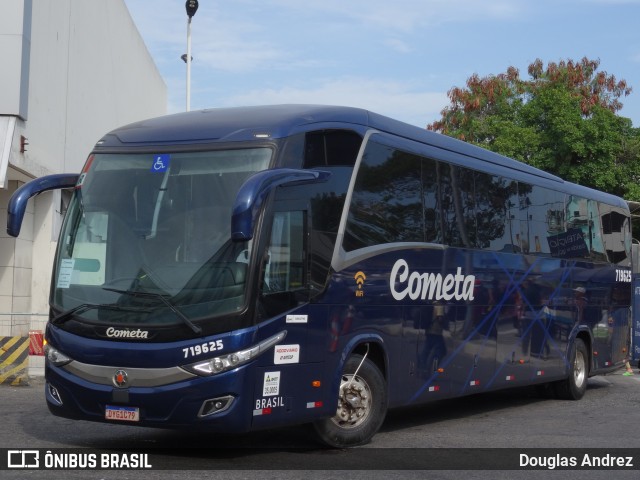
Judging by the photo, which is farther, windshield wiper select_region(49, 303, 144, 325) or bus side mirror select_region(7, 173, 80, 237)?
bus side mirror select_region(7, 173, 80, 237)

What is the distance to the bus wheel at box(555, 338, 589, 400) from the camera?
1659 cm

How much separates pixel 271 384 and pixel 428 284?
3.37 meters

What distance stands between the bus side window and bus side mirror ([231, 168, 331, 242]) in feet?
1.12

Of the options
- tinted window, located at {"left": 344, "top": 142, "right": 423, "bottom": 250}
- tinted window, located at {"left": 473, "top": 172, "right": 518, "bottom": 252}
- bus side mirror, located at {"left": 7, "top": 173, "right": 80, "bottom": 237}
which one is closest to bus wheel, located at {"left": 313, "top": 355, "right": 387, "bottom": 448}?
tinted window, located at {"left": 344, "top": 142, "right": 423, "bottom": 250}

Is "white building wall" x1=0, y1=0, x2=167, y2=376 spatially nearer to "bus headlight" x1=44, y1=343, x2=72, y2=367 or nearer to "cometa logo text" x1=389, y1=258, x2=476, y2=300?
"bus headlight" x1=44, y1=343, x2=72, y2=367

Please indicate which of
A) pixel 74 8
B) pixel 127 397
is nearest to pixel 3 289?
pixel 74 8

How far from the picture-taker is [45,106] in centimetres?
2202

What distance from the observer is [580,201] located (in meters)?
17.3

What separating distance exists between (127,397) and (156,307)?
842mm

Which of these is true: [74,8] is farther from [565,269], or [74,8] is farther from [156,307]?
[156,307]

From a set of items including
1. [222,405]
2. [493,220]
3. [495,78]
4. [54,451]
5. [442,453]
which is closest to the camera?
[222,405]

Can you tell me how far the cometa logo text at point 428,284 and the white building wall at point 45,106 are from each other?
27.8ft

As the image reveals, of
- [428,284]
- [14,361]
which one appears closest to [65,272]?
[428,284]

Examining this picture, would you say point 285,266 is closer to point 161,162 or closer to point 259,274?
point 259,274
